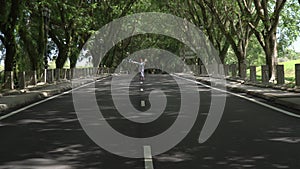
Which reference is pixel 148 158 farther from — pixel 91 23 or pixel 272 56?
pixel 91 23

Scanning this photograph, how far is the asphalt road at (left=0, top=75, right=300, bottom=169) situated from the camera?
652cm

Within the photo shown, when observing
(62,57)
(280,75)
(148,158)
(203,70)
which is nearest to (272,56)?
(280,75)

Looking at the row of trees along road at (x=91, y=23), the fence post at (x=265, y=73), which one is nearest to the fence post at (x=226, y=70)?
the row of trees along road at (x=91, y=23)

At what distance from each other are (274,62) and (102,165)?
831 inches

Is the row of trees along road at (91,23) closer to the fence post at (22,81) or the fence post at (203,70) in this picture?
the fence post at (22,81)

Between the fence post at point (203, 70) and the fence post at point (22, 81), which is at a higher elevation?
the fence post at point (203, 70)

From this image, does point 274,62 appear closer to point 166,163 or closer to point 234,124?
point 234,124

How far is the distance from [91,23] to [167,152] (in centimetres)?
3184

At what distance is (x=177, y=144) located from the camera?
8016mm

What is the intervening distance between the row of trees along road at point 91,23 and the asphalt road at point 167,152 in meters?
12.4

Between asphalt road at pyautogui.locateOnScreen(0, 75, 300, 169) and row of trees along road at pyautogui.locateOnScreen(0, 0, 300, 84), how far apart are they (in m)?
12.4

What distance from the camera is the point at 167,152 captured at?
7324 millimetres

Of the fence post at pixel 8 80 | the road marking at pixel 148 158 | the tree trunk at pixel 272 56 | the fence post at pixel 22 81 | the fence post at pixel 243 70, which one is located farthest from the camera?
the fence post at pixel 243 70

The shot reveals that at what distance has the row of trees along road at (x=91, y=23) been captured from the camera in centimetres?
2480
